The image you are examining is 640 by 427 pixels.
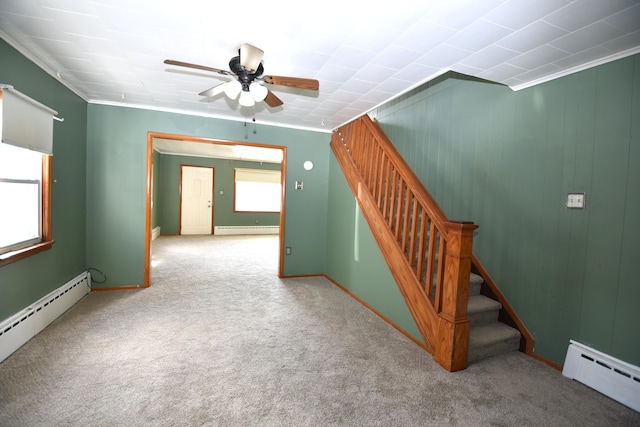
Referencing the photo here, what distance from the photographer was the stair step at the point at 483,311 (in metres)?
2.51

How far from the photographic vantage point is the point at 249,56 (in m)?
1.84

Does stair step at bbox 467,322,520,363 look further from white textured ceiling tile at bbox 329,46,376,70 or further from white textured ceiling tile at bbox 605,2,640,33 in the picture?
white textured ceiling tile at bbox 329,46,376,70

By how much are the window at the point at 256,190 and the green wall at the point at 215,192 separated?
0.51 ft

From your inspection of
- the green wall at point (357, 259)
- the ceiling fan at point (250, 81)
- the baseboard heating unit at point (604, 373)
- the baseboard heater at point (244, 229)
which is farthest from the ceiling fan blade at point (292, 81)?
the baseboard heater at point (244, 229)

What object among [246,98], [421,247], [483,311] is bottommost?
[483,311]

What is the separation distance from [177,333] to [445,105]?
3778mm

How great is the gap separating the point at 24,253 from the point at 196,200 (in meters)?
6.08

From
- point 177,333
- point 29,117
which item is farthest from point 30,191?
point 177,333

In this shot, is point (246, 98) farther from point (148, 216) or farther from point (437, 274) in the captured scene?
point (148, 216)

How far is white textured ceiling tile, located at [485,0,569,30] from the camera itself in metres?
1.47

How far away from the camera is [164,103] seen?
11.3ft

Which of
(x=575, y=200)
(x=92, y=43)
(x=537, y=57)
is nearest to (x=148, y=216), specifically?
(x=92, y=43)

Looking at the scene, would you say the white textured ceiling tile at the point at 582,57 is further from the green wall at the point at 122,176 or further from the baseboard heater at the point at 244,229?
the baseboard heater at the point at 244,229

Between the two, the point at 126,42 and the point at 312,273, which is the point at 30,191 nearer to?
the point at 126,42
